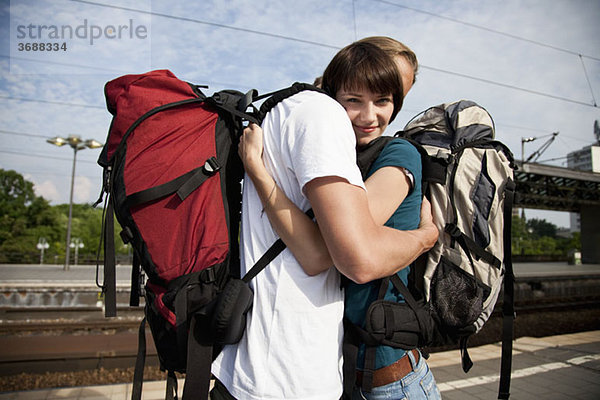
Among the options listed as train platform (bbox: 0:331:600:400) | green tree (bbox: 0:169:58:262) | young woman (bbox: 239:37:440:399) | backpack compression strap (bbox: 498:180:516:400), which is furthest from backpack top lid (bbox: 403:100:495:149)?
green tree (bbox: 0:169:58:262)

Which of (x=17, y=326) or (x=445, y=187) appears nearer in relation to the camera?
(x=445, y=187)

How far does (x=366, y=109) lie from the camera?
1.38 metres

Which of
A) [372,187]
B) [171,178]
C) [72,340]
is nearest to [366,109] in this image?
[372,187]

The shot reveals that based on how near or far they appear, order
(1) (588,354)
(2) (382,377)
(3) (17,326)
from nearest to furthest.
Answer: (2) (382,377)
(1) (588,354)
(3) (17,326)

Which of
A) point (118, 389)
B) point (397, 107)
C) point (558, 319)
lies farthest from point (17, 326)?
point (558, 319)

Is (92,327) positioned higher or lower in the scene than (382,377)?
lower

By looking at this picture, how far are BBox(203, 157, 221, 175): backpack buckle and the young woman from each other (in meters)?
0.09

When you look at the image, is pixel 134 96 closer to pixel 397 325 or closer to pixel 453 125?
pixel 397 325

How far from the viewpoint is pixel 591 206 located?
1052 inches

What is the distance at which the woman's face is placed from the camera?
4.49ft

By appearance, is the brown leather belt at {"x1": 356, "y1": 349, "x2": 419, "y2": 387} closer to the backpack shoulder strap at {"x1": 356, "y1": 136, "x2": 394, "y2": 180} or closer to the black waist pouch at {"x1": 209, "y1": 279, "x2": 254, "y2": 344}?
the black waist pouch at {"x1": 209, "y1": 279, "x2": 254, "y2": 344}

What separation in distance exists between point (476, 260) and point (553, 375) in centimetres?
428

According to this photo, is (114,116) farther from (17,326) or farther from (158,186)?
(17,326)

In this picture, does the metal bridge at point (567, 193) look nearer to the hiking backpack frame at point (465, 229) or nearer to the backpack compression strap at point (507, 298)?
the backpack compression strap at point (507, 298)
